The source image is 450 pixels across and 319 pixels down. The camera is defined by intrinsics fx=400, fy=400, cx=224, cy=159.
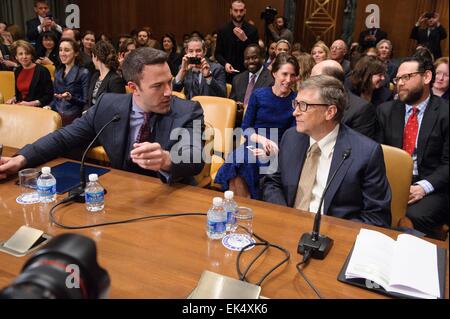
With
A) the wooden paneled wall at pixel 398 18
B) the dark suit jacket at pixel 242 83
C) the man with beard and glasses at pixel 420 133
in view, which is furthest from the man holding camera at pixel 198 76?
the wooden paneled wall at pixel 398 18

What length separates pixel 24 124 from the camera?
7.98ft

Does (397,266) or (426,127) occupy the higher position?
(426,127)

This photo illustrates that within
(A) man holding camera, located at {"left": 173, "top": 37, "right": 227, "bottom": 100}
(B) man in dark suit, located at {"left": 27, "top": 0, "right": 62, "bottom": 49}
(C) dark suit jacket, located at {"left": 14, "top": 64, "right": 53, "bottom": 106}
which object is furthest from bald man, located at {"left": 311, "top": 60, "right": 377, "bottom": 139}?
(B) man in dark suit, located at {"left": 27, "top": 0, "right": 62, "bottom": 49}

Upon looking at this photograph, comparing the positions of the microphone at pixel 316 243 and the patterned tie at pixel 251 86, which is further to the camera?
the patterned tie at pixel 251 86

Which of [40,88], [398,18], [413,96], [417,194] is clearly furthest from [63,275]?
[398,18]

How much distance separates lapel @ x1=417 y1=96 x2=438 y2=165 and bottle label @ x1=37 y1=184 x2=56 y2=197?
7.15 ft

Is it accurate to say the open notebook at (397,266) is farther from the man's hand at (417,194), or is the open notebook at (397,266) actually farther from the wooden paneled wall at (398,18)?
the wooden paneled wall at (398,18)

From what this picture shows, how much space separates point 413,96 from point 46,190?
2325mm

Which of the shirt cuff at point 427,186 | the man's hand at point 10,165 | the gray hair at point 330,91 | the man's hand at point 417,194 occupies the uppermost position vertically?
the gray hair at point 330,91

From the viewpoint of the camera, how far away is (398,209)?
202cm

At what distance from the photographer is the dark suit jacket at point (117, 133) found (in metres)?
1.96

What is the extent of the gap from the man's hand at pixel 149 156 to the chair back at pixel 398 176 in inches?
43.6

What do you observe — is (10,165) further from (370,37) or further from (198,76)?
(370,37)
